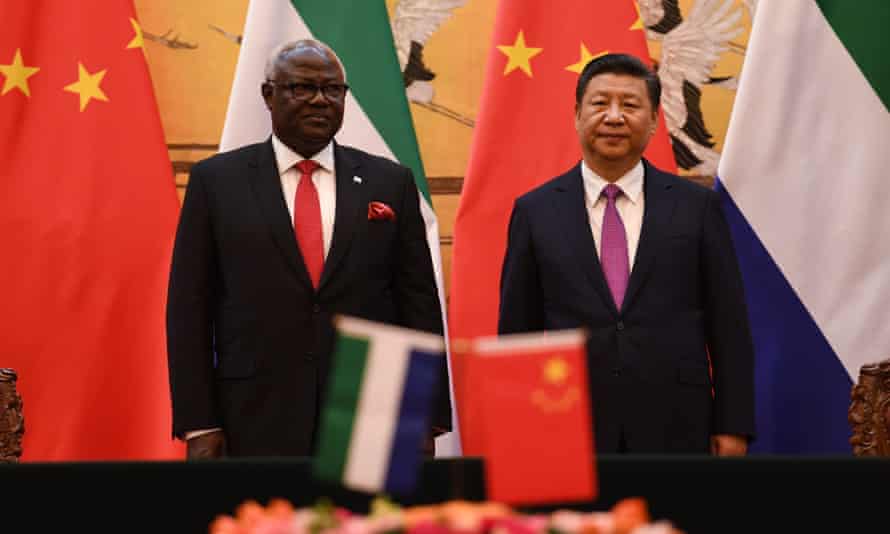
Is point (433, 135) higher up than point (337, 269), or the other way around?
point (433, 135)

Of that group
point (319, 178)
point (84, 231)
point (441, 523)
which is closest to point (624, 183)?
point (319, 178)

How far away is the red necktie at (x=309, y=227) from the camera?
127 inches

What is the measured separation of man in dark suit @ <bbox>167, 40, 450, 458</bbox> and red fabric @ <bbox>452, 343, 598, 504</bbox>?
1880 millimetres

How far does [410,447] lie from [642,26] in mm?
2915

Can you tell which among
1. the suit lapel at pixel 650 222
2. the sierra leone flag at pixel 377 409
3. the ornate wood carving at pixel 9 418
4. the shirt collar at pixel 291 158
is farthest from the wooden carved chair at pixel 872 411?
the sierra leone flag at pixel 377 409

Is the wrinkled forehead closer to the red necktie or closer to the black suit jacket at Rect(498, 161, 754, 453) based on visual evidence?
the black suit jacket at Rect(498, 161, 754, 453)

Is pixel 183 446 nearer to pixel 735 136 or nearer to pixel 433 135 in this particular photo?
pixel 433 135

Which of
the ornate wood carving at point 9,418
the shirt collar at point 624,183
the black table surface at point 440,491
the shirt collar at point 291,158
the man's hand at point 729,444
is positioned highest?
the shirt collar at point 291,158

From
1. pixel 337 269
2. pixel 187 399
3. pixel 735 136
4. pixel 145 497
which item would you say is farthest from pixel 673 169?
pixel 145 497

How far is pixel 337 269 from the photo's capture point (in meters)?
3.20

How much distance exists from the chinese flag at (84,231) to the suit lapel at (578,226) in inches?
51.7

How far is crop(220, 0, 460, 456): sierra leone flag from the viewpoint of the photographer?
12.9 feet

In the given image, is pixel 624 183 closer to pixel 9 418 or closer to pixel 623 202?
pixel 623 202

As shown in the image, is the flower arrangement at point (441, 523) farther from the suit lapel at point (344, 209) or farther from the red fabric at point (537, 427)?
the suit lapel at point (344, 209)
